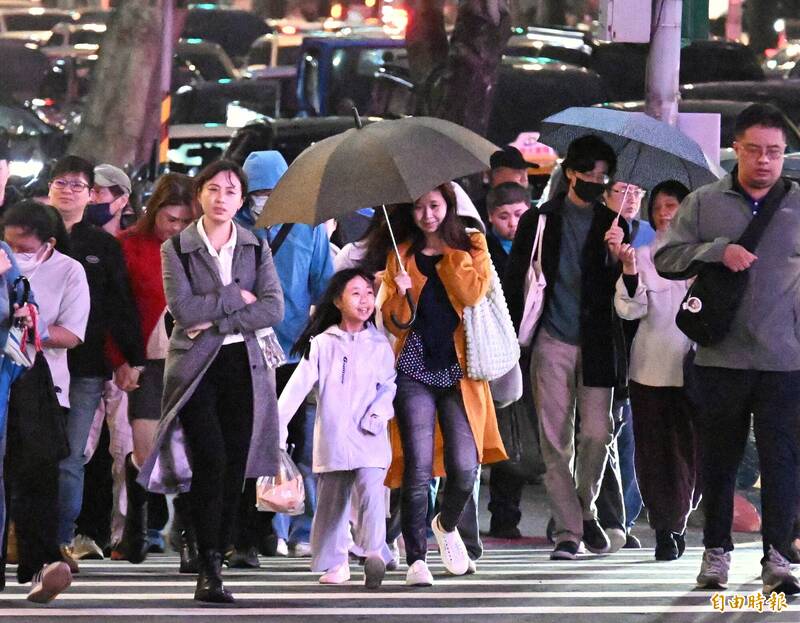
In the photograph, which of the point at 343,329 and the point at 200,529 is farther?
the point at 343,329

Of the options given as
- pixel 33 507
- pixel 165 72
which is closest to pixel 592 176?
pixel 33 507

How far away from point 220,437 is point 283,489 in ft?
1.98

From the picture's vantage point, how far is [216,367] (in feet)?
30.7

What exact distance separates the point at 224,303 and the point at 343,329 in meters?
0.78

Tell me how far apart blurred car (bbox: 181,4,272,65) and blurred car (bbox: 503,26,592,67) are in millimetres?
12634

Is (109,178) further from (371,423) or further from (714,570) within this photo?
(714,570)

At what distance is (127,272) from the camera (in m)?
11.0

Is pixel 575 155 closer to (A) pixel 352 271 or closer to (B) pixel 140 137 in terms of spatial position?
(A) pixel 352 271

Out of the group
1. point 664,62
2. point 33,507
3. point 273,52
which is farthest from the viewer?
point 273,52

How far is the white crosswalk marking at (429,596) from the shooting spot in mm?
8383

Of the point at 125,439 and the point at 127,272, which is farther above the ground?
the point at 127,272

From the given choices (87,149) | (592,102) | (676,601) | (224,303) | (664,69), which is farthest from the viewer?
(592,102)

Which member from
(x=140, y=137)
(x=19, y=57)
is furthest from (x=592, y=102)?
(x=19, y=57)

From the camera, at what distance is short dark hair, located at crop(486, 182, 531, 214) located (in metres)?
12.2
